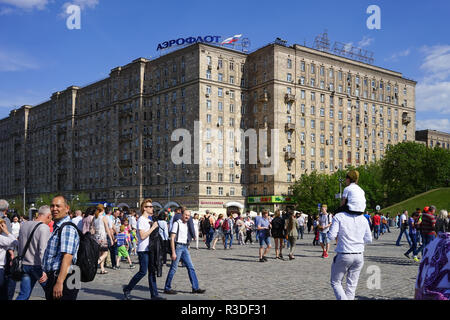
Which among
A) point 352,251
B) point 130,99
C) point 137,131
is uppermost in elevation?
point 130,99

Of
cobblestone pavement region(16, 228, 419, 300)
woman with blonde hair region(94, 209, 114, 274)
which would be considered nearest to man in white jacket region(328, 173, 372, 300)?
cobblestone pavement region(16, 228, 419, 300)

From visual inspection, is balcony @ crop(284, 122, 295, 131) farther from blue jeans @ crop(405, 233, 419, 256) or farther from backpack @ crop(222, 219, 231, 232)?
blue jeans @ crop(405, 233, 419, 256)

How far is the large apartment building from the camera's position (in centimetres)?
7431

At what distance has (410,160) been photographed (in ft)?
254

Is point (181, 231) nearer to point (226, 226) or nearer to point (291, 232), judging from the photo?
point (291, 232)

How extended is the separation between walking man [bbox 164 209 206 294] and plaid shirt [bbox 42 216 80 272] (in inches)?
200

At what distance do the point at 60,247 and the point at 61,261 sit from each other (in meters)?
0.17

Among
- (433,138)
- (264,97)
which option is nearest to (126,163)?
(264,97)

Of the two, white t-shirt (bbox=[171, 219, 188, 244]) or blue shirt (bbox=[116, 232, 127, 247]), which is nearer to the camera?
white t-shirt (bbox=[171, 219, 188, 244])
